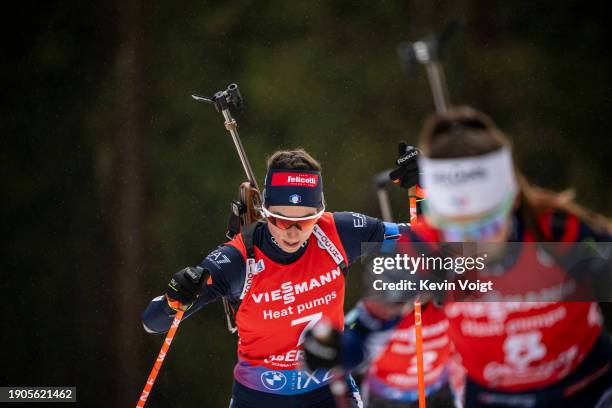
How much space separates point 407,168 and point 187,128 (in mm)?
2245

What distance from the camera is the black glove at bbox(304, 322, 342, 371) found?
7.26ft

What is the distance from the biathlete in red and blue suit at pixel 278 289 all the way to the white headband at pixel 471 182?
54.4 inches

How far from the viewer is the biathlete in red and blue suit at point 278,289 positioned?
321 cm

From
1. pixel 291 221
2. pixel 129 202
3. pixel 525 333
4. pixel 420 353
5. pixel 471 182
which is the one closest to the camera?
pixel 471 182

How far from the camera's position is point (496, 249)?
2.03 meters

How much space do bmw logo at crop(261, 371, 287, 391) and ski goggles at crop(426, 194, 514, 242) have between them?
1.55 metres

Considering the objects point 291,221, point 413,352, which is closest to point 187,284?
point 291,221

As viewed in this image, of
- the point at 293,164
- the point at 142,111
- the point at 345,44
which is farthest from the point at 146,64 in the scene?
the point at 293,164

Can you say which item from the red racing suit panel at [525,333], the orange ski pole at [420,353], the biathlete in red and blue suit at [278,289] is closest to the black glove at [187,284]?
the biathlete in red and blue suit at [278,289]

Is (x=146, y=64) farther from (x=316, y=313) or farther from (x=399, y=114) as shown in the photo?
(x=316, y=313)

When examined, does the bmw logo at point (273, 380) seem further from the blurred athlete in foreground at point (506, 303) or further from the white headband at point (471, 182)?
the white headband at point (471, 182)

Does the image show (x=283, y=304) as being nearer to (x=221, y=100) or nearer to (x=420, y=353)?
(x=420, y=353)

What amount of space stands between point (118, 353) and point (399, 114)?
8.82 ft

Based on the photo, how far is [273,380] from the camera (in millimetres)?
3223
